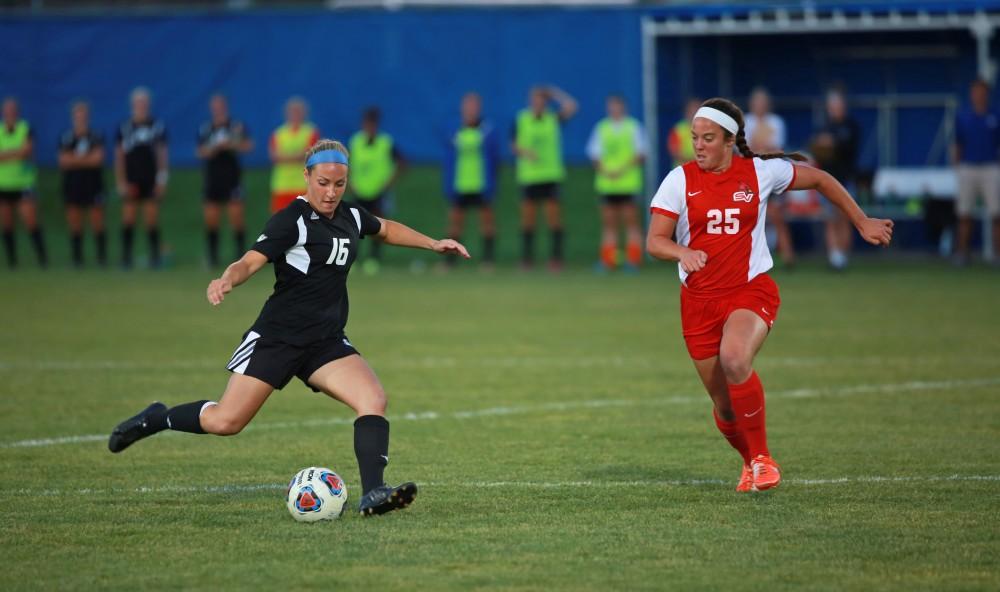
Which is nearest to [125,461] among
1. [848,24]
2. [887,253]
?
[848,24]

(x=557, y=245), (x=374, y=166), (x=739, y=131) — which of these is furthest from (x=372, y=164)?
(x=739, y=131)

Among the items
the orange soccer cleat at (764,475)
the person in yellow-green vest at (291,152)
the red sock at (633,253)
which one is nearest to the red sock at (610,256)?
the red sock at (633,253)

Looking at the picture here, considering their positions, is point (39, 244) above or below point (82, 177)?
below

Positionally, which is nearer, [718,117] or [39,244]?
[718,117]

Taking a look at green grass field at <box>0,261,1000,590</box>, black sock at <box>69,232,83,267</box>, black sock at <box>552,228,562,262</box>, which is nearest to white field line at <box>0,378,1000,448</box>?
green grass field at <box>0,261,1000,590</box>

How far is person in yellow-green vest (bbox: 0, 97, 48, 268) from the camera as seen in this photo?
868 inches

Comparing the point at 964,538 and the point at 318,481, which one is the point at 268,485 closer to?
the point at 318,481

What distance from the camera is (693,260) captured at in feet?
22.5

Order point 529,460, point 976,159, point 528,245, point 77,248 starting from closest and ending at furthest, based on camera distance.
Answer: point 529,460, point 976,159, point 528,245, point 77,248

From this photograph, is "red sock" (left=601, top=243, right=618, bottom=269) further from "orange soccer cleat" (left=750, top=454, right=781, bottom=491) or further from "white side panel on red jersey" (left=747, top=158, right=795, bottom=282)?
"orange soccer cleat" (left=750, top=454, right=781, bottom=491)

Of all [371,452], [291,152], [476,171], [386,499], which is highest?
[291,152]

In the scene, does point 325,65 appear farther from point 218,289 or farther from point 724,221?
point 218,289

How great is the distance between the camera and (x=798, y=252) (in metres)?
24.3

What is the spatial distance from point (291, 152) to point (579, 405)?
1151cm
